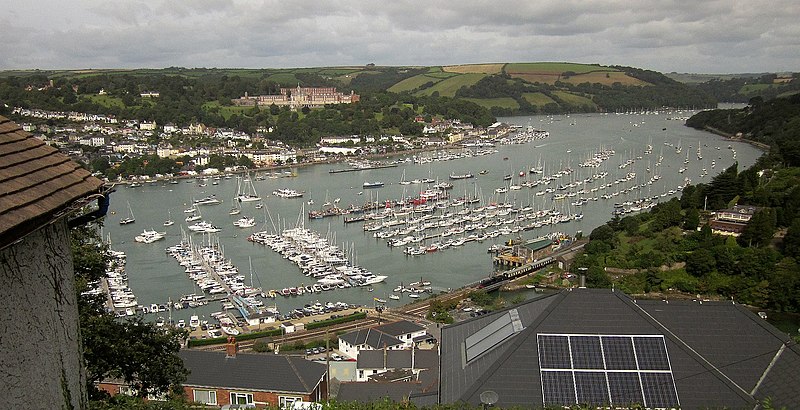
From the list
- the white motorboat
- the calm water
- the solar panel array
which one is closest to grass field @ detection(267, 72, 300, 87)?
the calm water

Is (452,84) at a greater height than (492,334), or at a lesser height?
greater

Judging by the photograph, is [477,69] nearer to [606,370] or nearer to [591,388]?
[606,370]

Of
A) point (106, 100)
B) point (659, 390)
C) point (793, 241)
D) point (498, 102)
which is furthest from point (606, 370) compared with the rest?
point (498, 102)

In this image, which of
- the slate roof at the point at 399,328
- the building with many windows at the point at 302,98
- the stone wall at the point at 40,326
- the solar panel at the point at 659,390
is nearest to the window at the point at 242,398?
the slate roof at the point at 399,328

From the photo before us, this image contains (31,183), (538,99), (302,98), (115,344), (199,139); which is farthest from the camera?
(538,99)

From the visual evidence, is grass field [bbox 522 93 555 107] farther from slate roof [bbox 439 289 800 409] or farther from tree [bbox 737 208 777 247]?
slate roof [bbox 439 289 800 409]

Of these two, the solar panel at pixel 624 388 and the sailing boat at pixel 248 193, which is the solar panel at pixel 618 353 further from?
the sailing boat at pixel 248 193

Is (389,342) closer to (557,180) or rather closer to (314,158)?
(557,180)

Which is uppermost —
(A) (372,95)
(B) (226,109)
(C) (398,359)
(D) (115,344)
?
(A) (372,95)
